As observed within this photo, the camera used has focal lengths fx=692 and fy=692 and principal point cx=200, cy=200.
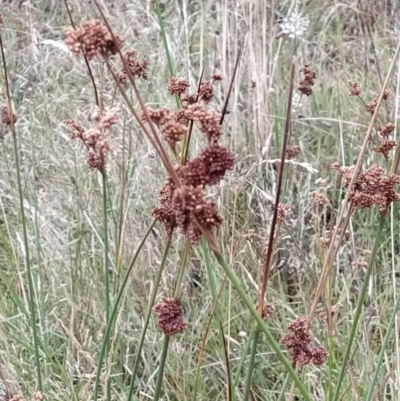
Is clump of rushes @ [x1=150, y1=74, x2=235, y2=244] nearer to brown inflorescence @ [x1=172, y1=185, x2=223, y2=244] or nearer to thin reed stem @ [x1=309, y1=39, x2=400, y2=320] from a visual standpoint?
brown inflorescence @ [x1=172, y1=185, x2=223, y2=244]

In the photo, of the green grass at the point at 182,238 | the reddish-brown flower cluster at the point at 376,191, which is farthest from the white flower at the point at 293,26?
the reddish-brown flower cluster at the point at 376,191

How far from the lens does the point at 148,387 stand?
4.25 feet

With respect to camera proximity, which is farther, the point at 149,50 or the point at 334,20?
the point at 334,20

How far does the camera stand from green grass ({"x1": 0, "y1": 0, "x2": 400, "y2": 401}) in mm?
1223

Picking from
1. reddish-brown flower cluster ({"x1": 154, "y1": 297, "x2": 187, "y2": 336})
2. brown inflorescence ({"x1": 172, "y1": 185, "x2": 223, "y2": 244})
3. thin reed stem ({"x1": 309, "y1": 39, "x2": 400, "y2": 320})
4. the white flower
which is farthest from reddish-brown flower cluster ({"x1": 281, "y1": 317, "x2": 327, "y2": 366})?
the white flower

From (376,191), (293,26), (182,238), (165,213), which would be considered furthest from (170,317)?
(293,26)

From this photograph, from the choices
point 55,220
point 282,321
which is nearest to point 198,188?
point 282,321

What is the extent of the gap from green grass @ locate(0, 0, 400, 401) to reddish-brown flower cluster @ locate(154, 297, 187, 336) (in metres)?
0.16

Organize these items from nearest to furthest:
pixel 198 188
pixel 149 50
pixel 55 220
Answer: pixel 198 188 → pixel 55 220 → pixel 149 50

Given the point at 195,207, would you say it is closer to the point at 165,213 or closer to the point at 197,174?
the point at 197,174

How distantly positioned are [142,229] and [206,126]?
1.19m

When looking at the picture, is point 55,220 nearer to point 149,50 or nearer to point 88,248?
point 88,248

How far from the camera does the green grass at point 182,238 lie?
1.22 meters

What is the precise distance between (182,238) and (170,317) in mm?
936
